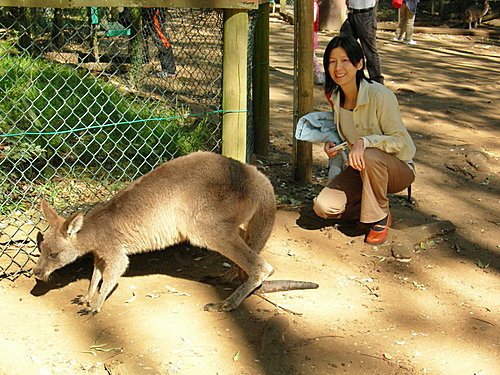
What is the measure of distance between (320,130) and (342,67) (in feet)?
1.77

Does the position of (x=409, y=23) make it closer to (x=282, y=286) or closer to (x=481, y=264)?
(x=481, y=264)

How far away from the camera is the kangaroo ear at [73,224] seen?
349 cm

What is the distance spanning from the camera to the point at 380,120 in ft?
13.4

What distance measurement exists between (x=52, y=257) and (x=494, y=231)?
2756mm

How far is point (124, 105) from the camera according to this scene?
511 centimetres

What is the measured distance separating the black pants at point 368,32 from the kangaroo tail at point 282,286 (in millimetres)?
3331

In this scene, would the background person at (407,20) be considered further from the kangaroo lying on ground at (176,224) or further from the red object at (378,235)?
the kangaroo lying on ground at (176,224)

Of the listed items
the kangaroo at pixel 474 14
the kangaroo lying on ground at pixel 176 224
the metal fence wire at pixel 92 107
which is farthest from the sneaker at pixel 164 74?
the kangaroo at pixel 474 14

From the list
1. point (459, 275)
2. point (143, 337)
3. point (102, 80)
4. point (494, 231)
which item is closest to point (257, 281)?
point (143, 337)

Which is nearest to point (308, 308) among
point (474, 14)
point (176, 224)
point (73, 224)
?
point (176, 224)

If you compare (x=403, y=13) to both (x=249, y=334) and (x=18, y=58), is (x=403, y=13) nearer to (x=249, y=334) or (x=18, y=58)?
(x=18, y=58)

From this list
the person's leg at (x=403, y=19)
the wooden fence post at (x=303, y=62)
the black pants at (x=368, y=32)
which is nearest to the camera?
the wooden fence post at (x=303, y=62)

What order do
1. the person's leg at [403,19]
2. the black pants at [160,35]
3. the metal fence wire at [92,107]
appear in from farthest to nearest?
1. the person's leg at [403,19]
2. the black pants at [160,35]
3. the metal fence wire at [92,107]

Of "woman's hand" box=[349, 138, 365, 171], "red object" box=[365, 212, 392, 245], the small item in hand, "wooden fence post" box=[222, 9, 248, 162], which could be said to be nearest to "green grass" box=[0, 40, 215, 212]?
"wooden fence post" box=[222, 9, 248, 162]
